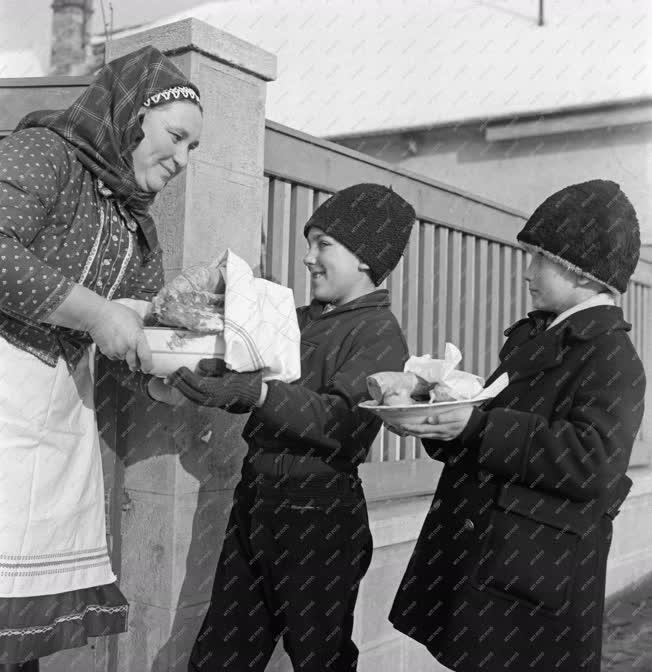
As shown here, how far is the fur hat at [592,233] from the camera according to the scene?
7.31 ft

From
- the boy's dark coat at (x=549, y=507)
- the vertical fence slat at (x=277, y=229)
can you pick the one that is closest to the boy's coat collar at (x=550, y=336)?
the boy's dark coat at (x=549, y=507)

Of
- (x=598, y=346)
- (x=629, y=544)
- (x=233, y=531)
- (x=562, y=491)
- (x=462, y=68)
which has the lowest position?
(x=629, y=544)

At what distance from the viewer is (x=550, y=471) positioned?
2098 mm

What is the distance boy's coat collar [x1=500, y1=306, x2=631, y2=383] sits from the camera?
2.20 metres

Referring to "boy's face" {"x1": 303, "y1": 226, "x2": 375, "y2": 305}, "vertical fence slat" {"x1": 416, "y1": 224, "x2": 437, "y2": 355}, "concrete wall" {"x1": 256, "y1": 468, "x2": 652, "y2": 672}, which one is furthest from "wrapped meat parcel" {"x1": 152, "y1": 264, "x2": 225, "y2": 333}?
"vertical fence slat" {"x1": 416, "y1": 224, "x2": 437, "y2": 355}

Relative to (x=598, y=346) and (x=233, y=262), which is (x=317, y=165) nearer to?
(x=233, y=262)

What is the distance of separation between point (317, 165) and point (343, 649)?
1.96 meters

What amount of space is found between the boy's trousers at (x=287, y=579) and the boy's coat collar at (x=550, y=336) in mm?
612

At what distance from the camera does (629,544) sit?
5.59m

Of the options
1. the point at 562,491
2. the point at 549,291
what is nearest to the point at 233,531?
the point at 562,491

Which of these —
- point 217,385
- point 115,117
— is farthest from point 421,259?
point 217,385

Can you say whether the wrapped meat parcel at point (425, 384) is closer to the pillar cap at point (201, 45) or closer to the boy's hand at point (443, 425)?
the boy's hand at point (443, 425)

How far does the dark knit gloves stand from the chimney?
14.4m

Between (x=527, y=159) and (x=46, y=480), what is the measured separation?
9.12 meters
